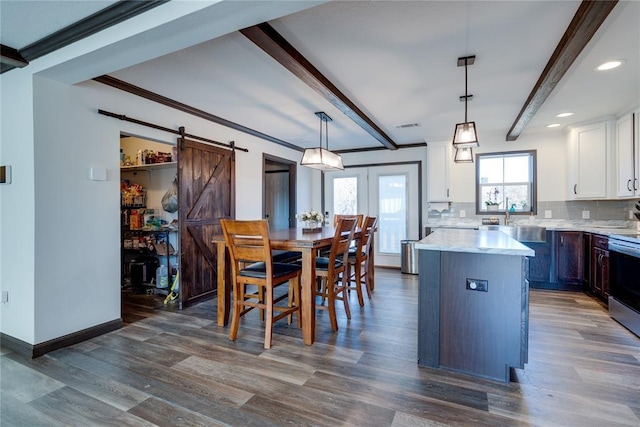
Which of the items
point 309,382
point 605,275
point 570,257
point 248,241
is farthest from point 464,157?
point 309,382

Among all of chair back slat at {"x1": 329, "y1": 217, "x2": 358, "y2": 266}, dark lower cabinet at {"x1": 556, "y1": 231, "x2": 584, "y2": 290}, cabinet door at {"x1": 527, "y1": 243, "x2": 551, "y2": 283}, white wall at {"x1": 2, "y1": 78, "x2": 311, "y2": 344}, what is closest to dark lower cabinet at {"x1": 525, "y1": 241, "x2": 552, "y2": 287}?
cabinet door at {"x1": 527, "y1": 243, "x2": 551, "y2": 283}

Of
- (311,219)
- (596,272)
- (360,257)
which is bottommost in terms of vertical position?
(596,272)

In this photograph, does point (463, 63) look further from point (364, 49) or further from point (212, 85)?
point (212, 85)

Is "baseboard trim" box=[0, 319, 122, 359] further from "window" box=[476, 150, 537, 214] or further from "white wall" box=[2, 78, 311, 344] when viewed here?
"window" box=[476, 150, 537, 214]

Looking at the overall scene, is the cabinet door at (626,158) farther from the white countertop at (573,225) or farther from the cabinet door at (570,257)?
the cabinet door at (570,257)

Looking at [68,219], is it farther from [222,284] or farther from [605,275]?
[605,275]

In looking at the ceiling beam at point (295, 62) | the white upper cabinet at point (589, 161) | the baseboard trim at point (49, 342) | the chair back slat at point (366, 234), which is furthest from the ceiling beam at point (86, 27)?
the white upper cabinet at point (589, 161)

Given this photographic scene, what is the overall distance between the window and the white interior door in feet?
3.61

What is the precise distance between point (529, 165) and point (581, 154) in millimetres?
726

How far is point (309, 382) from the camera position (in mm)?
2055

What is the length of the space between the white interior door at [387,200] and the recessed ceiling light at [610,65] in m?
3.26

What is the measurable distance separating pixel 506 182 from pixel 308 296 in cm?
426

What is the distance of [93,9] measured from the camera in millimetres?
1934

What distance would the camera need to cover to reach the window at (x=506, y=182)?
5.06m
